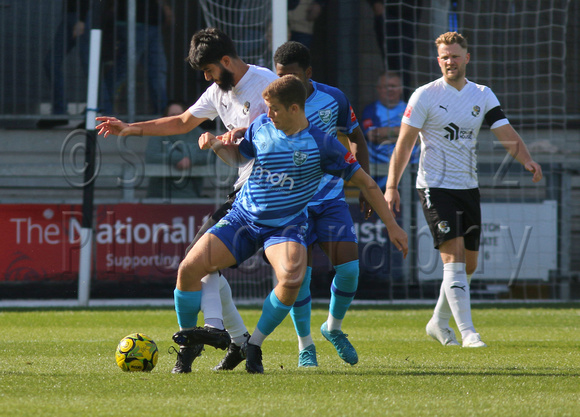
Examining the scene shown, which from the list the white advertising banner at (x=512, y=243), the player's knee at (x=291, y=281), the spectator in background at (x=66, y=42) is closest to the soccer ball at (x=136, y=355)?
the player's knee at (x=291, y=281)

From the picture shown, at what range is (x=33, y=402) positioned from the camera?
372 cm

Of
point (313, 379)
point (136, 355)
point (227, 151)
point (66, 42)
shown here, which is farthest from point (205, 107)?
point (66, 42)

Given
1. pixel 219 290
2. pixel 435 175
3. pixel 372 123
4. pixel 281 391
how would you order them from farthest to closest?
pixel 372 123, pixel 435 175, pixel 219 290, pixel 281 391

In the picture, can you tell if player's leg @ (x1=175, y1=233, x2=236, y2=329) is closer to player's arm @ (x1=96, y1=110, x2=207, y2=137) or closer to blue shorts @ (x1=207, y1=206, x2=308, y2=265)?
blue shorts @ (x1=207, y1=206, x2=308, y2=265)

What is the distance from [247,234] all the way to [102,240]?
6.13m

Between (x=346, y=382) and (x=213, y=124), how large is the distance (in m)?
7.46

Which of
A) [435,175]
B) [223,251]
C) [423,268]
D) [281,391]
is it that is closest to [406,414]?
[281,391]

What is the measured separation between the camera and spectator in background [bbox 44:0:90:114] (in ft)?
37.9

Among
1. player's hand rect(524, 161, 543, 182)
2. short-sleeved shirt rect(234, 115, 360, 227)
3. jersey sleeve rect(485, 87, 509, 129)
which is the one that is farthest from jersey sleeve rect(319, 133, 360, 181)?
jersey sleeve rect(485, 87, 509, 129)

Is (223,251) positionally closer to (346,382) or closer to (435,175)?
(346,382)

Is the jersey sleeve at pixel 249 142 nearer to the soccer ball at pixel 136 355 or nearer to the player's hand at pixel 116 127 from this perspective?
the player's hand at pixel 116 127

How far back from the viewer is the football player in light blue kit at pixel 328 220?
5.34m

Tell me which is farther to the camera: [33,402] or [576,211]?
[576,211]

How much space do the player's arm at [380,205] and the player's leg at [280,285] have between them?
42 centimetres
